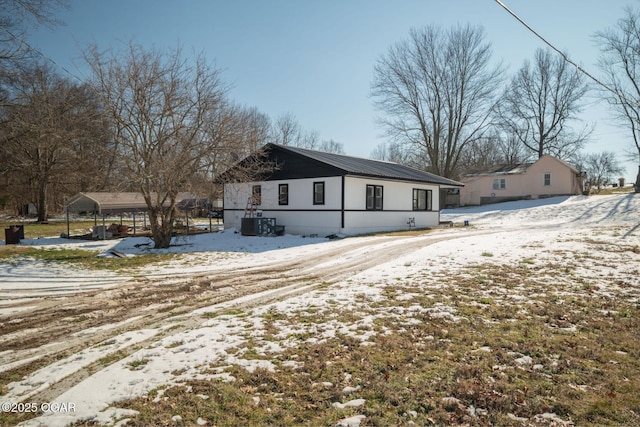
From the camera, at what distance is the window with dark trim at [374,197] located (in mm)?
21219

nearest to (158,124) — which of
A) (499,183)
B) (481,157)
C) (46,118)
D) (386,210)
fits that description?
(46,118)

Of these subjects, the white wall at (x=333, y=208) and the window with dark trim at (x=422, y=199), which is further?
the window with dark trim at (x=422, y=199)

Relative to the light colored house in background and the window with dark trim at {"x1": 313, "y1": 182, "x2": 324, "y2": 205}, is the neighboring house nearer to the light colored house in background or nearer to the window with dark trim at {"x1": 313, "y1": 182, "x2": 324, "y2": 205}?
the window with dark trim at {"x1": 313, "y1": 182, "x2": 324, "y2": 205}

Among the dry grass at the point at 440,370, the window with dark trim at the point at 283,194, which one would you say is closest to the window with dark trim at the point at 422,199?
the window with dark trim at the point at 283,194

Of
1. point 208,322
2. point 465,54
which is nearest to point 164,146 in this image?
point 208,322

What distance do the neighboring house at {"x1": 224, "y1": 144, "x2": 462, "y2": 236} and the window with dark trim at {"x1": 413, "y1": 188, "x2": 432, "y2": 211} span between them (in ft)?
0.22

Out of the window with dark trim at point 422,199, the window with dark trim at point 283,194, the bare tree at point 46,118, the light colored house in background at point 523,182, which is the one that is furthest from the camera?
the light colored house in background at point 523,182

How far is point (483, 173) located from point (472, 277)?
38.7 meters

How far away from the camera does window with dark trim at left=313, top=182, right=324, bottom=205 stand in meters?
20.4

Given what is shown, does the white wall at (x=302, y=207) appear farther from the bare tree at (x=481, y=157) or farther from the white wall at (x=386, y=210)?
the bare tree at (x=481, y=157)

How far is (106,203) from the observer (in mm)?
21312

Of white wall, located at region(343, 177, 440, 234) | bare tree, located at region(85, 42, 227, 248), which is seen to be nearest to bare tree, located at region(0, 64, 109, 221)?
bare tree, located at region(85, 42, 227, 248)

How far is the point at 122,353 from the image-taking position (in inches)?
186

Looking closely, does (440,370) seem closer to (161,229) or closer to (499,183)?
(161,229)
